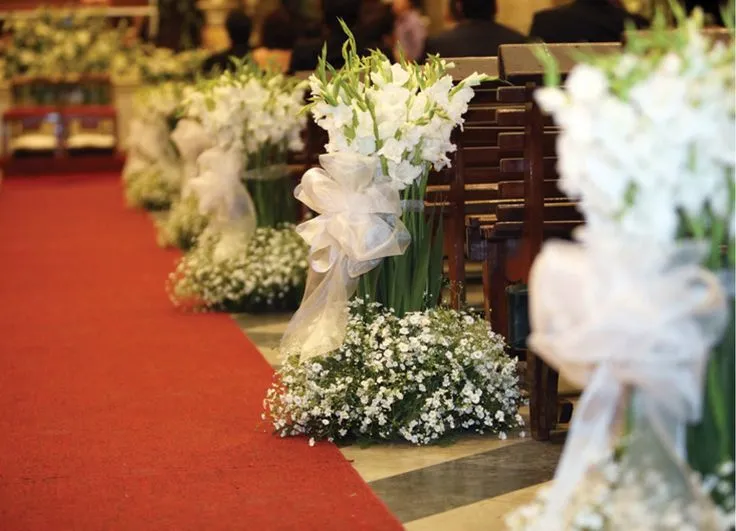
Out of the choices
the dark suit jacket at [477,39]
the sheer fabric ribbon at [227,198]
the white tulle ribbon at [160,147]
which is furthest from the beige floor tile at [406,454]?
the white tulle ribbon at [160,147]

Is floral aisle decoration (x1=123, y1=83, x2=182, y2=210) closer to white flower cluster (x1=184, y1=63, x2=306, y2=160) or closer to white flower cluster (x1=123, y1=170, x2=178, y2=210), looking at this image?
white flower cluster (x1=123, y1=170, x2=178, y2=210)

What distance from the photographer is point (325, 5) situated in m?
7.76

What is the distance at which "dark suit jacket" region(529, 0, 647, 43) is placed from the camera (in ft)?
25.1

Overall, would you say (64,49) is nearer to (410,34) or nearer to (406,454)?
(410,34)

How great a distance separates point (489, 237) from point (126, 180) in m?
9.14

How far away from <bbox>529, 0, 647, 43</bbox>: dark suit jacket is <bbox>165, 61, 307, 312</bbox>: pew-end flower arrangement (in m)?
1.51

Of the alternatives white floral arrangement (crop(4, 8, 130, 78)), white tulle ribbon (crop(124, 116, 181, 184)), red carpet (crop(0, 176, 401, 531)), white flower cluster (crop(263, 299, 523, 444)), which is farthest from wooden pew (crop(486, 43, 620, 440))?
white floral arrangement (crop(4, 8, 130, 78))

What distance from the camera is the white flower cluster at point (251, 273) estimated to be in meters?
7.16

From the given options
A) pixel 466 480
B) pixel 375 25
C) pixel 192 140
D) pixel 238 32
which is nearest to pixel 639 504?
pixel 466 480

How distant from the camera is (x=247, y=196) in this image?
7387 millimetres

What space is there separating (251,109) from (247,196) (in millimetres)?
504

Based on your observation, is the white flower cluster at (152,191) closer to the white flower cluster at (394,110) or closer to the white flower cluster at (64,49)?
the white flower cluster at (64,49)

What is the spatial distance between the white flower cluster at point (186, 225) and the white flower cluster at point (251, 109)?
171 cm

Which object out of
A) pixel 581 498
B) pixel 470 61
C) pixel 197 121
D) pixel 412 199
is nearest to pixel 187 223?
pixel 197 121
